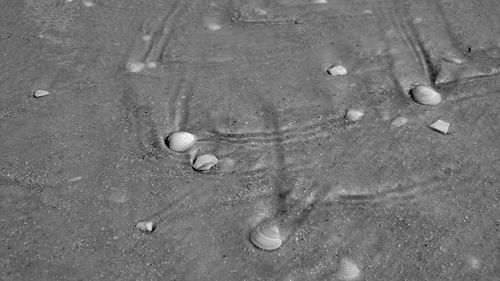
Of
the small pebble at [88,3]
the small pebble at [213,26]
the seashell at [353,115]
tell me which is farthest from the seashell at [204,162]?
the small pebble at [88,3]

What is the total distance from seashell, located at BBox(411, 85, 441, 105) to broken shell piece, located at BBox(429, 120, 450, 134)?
21cm

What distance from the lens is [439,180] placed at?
3.08 meters

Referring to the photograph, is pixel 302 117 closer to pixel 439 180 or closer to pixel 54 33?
pixel 439 180

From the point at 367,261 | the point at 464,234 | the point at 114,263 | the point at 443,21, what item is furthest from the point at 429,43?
the point at 114,263

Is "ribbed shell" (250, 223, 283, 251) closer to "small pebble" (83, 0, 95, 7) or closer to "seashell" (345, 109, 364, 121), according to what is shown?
"seashell" (345, 109, 364, 121)

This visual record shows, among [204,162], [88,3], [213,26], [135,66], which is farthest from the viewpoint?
[88,3]

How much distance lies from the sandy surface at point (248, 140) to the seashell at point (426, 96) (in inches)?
2.7

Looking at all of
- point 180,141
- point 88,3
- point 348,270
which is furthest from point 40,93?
point 348,270

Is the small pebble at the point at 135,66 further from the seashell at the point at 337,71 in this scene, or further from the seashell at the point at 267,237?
the seashell at the point at 267,237

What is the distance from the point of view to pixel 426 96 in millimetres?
3592

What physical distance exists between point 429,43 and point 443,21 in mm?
410

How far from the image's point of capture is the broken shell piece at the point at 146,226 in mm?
2814

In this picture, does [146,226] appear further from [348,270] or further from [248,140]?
[348,270]

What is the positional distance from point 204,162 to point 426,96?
163 cm
